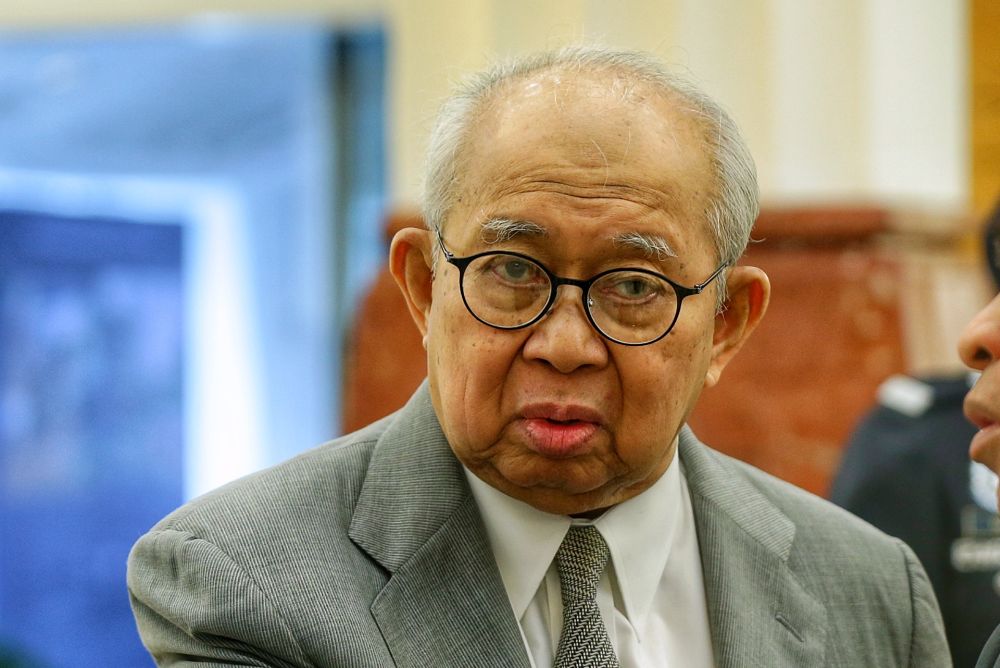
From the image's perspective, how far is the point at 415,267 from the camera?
2.34m

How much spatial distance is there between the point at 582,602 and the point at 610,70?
824 millimetres

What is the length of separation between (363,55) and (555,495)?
5.33 m

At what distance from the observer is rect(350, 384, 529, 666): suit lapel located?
2.06m

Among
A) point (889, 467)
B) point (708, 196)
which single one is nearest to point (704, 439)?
point (889, 467)

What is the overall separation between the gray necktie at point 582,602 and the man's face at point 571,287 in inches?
2.4

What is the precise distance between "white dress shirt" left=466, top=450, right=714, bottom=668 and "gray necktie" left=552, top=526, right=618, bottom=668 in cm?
2

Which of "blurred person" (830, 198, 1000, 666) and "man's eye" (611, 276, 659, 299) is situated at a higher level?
"man's eye" (611, 276, 659, 299)

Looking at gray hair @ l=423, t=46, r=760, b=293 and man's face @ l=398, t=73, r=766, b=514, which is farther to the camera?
gray hair @ l=423, t=46, r=760, b=293

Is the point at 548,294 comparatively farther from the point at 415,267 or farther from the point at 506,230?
the point at 415,267

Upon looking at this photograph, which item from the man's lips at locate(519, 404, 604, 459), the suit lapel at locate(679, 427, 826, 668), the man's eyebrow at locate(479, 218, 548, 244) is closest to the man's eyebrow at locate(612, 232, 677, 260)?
the man's eyebrow at locate(479, 218, 548, 244)

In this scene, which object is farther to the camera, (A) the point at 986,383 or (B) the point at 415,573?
(A) the point at 986,383

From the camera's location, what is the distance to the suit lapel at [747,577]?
229 centimetres

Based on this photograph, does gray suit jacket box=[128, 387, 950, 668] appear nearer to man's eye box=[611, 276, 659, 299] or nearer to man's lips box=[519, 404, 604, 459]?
man's lips box=[519, 404, 604, 459]

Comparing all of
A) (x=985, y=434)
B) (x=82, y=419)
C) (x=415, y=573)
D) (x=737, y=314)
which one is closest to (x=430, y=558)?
(x=415, y=573)
